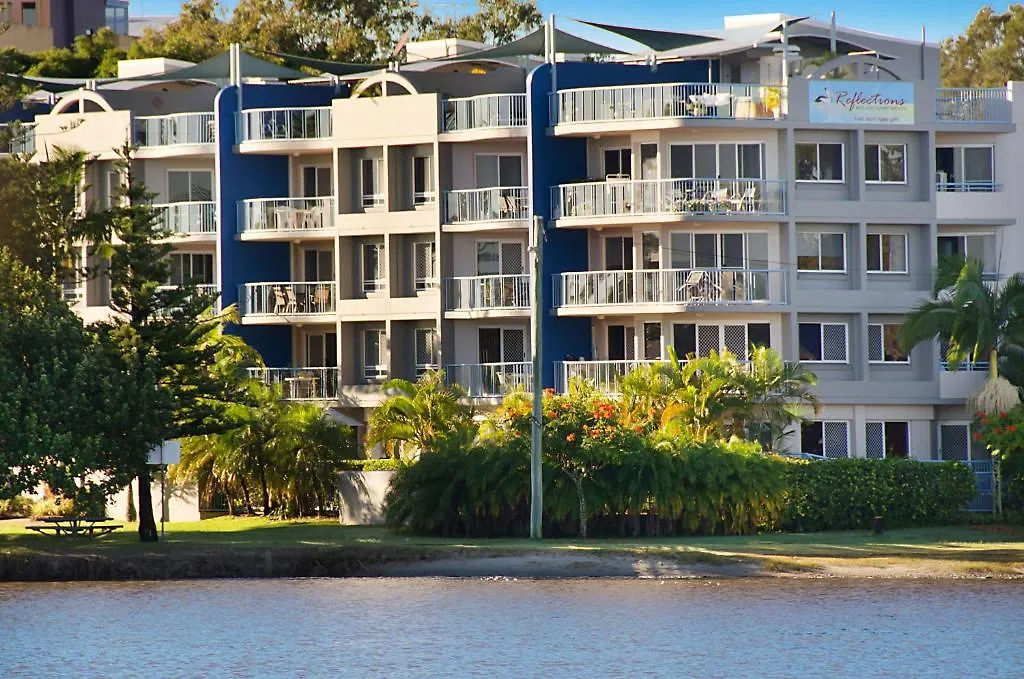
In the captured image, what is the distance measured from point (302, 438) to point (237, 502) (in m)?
4.87

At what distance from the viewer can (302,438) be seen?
194 feet

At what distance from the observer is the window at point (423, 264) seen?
6681 cm

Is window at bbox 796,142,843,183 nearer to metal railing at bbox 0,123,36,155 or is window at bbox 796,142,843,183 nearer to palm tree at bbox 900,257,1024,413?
palm tree at bbox 900,257,1024,413

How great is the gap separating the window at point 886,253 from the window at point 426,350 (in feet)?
45.5

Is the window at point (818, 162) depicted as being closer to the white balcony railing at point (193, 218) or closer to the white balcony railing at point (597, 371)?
the white balcony railing at point (597, 371)

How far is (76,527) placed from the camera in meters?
52.8

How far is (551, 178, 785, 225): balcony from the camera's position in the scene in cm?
6369

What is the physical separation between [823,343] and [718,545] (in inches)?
692

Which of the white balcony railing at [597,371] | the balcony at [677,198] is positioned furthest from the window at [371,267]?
the white balcony railing at [597,371]

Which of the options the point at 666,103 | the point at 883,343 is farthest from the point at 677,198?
the point at 883,343

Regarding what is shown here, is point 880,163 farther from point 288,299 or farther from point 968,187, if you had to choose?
point 288,299

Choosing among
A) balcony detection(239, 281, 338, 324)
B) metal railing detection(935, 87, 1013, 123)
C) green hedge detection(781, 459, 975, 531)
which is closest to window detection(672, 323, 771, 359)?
metal railing detection(935, 87, 1013, 123)

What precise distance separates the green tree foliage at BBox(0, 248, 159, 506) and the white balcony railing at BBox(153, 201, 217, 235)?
16.9m

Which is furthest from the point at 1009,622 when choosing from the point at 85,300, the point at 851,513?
the point at 85,300
